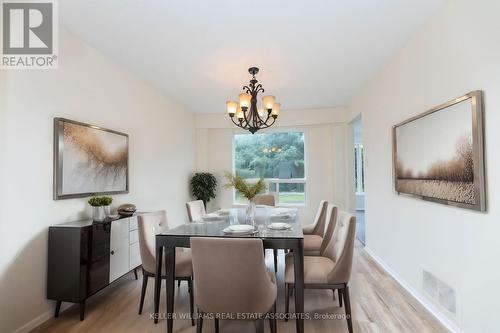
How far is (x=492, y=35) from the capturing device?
5.61 feet

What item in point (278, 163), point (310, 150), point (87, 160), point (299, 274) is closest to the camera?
point (299, 274)

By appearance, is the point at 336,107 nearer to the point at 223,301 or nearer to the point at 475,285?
the point at 475,285

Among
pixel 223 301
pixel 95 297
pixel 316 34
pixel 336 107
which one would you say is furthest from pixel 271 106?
pixel 336 107

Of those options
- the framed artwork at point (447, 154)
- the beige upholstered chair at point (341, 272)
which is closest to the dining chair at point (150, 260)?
the beige upholstered chair at point (341, 272)

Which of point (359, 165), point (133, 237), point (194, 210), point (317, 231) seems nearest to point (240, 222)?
point (194, 210)

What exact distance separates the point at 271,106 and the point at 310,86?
5.31ft

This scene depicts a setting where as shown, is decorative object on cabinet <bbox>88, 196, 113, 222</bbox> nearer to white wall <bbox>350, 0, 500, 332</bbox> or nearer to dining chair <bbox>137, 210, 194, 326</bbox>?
dining chair <bbox>137, 210, 194, 326</bbox>

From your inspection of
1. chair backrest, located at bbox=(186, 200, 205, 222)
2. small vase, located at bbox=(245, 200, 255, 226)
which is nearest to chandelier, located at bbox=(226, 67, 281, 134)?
small vase, located at bbox=(245, 200, 255, 226)

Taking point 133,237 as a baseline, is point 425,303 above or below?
below

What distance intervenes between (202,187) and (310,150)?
101 inches

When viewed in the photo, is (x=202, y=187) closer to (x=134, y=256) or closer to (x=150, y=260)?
(x=134, y=256)

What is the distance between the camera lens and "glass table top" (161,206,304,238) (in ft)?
7.08

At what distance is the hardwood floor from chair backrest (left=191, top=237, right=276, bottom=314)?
0.65 m

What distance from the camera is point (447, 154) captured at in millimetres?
2168
